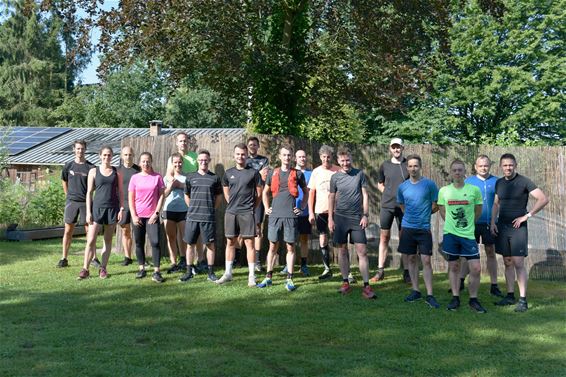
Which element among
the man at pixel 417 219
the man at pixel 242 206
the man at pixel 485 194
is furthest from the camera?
the man at pixel 242 206

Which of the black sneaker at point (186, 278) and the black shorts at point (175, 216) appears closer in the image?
the black sneaker at point (186, 278)

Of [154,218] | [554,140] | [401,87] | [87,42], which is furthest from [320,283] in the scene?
[554,140]

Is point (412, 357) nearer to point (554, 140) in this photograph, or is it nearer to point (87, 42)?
point (87, 42)

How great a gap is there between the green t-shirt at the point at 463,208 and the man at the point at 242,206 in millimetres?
2655

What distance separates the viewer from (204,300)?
7.53 meters

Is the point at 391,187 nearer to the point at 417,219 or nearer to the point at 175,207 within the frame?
the point at 417,219

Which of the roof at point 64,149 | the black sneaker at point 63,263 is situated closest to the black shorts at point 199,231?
the black sneaker at point 63,263

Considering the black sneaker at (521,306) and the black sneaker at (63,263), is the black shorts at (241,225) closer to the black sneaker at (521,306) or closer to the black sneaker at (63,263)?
the black sneaker at (63,263)

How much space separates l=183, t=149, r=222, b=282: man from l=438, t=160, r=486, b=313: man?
125 inches

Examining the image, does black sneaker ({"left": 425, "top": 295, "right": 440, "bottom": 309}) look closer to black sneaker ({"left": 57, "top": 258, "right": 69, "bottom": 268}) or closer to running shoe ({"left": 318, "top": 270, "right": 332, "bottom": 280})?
running shoe ({"left": 318, "top": 270, "right": 332, "bottom": 280})

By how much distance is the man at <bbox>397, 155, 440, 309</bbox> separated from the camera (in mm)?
7574

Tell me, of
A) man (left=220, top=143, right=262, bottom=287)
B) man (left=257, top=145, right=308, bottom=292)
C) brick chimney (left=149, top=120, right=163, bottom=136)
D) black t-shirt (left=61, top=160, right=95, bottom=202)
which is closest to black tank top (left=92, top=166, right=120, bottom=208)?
black t-shirt (left=61, top=160, right=95, bottom=202)

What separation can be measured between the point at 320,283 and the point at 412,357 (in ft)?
11.4

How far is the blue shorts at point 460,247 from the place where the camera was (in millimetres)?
7211
